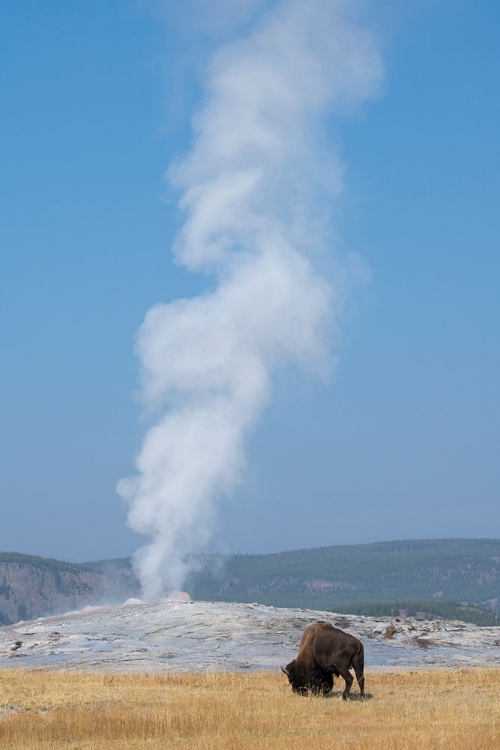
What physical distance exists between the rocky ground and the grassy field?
341 inches

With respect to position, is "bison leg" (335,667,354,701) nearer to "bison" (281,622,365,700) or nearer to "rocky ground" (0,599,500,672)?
"bison" (281,622,365,700)

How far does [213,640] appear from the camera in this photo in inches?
1783

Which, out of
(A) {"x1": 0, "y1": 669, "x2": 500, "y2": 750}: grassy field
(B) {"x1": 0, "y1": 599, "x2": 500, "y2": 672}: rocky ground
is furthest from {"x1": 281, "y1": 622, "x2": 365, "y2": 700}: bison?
(B) {"x1": 0, "y1": 599, "x2": 500, "y2": 672}: rocky ground

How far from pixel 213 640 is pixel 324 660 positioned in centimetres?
1931

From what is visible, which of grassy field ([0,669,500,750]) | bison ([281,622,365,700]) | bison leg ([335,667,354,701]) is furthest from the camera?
bison ([281,622,365,700])

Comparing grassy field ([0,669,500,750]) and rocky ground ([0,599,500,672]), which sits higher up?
rocky ground ([0,599,500,672])

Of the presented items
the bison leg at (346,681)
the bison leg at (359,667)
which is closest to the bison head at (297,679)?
the bison leg at (346,681)

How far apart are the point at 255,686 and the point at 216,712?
6086 millimetres

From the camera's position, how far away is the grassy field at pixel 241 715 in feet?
63.4

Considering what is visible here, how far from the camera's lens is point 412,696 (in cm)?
2600

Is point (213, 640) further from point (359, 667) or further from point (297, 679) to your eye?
point (359, 667)

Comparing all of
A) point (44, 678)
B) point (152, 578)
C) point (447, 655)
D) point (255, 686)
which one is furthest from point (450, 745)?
point (152, 578)

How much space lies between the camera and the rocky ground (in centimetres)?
3962

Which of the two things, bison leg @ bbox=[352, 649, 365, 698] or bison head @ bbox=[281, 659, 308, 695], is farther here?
bison head @ bbox=[281, 659, 308, 695]
